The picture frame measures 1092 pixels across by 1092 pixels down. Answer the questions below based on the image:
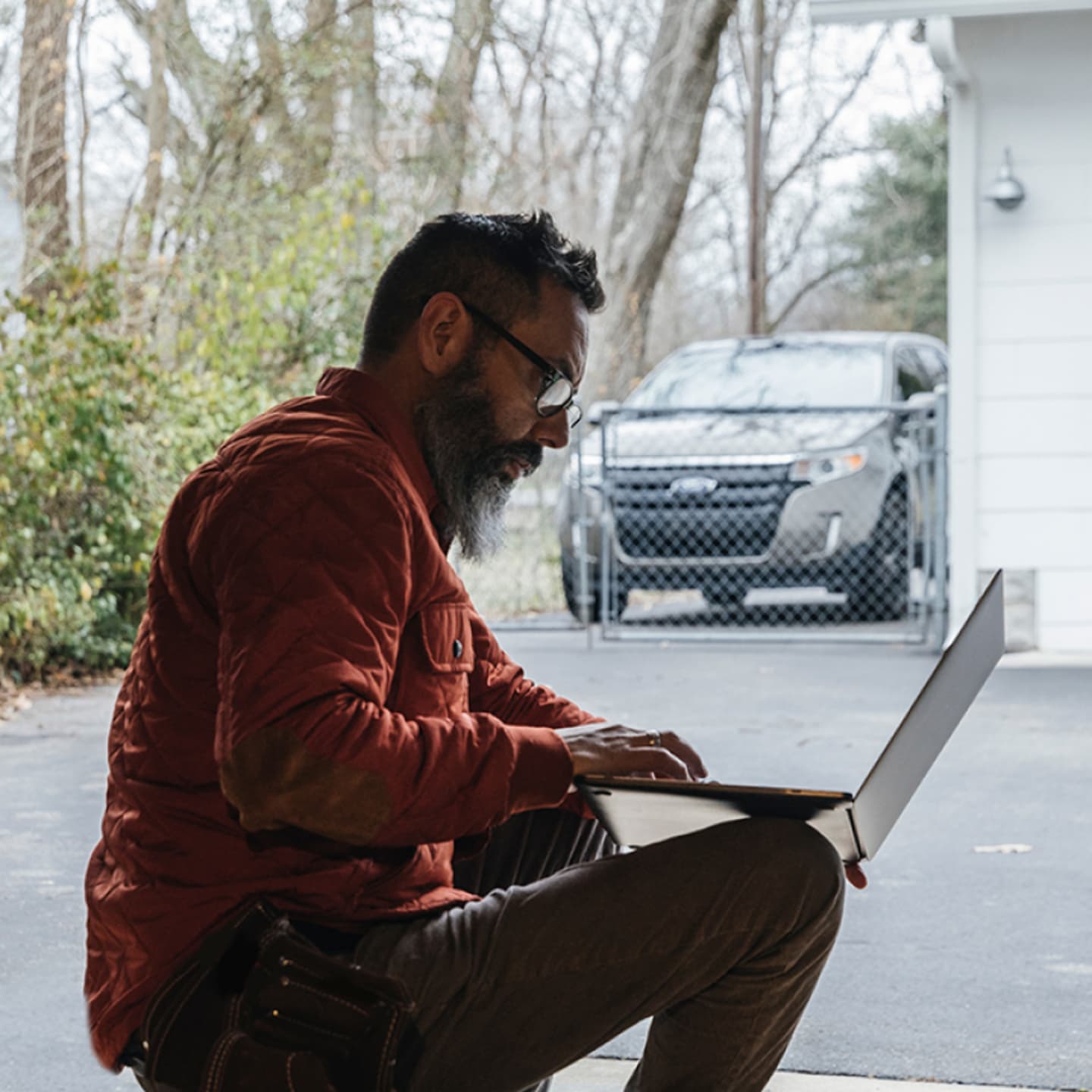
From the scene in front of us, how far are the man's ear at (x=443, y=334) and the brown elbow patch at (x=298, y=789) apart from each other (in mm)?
651

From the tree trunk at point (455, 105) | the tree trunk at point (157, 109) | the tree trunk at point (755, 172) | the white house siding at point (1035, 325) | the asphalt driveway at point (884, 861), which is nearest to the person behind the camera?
the asphalt driveway at point (884, 861)

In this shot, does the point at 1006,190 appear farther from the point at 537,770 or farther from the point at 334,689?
the point at 334,689

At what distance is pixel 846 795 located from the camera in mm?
2340

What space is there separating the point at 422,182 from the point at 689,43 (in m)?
4.19

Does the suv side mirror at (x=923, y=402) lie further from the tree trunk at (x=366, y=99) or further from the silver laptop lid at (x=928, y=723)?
the silver laptop lid at (x=928, y=723)

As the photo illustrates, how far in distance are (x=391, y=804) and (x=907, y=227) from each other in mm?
34175

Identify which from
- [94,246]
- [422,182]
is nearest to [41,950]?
[94,246]

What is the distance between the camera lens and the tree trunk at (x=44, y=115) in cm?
1155

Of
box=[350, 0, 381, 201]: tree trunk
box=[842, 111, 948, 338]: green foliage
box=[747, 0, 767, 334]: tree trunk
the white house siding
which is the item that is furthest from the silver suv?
box=[842, 111, 948, 338]: green foliage

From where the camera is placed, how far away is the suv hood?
11203 mm

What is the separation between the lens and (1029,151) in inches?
396

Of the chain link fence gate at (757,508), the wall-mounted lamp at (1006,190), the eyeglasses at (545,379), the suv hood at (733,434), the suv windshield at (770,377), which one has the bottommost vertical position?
the chain link fence gate at (757,508)

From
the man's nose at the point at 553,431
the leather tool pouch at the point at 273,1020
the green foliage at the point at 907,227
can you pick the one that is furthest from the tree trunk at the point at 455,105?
the green foliage at the point at 907,227

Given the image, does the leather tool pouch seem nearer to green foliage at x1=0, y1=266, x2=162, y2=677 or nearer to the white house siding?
green foliage at x1=0, y1=266, x2=162, y2=677
